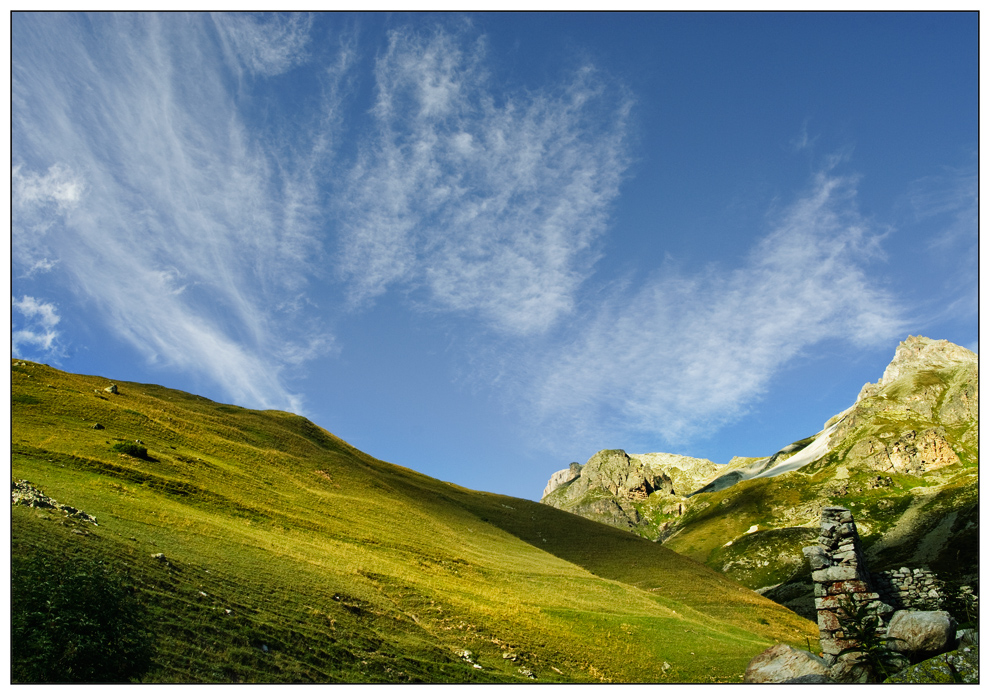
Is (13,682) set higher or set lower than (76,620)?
lower

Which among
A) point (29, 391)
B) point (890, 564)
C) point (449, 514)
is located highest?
point (29, 391)

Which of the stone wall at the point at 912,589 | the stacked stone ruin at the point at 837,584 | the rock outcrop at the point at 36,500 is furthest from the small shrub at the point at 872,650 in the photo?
the rock outcrop at the point at 36,500

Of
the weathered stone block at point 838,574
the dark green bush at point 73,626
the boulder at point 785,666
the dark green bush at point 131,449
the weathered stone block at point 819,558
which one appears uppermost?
the dark green bush at point 131,449

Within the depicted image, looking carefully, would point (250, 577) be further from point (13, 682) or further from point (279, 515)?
point (279, 515)

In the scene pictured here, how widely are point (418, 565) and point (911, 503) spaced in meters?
208

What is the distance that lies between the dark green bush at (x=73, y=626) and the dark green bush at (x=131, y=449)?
2311cm

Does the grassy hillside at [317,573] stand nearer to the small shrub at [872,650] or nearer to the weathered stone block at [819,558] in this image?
the weathered stone block at [819,558]

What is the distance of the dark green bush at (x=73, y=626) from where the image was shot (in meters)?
15.5

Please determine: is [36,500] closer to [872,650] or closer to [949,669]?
[872,650]

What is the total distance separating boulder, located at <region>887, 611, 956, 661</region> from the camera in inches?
624

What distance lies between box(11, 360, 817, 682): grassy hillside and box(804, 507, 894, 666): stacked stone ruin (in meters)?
14.6

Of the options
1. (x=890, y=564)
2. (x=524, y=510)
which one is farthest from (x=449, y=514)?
(x=890, y=564)

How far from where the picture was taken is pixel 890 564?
135 meters

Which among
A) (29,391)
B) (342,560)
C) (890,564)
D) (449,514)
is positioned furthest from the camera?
(890,564)
